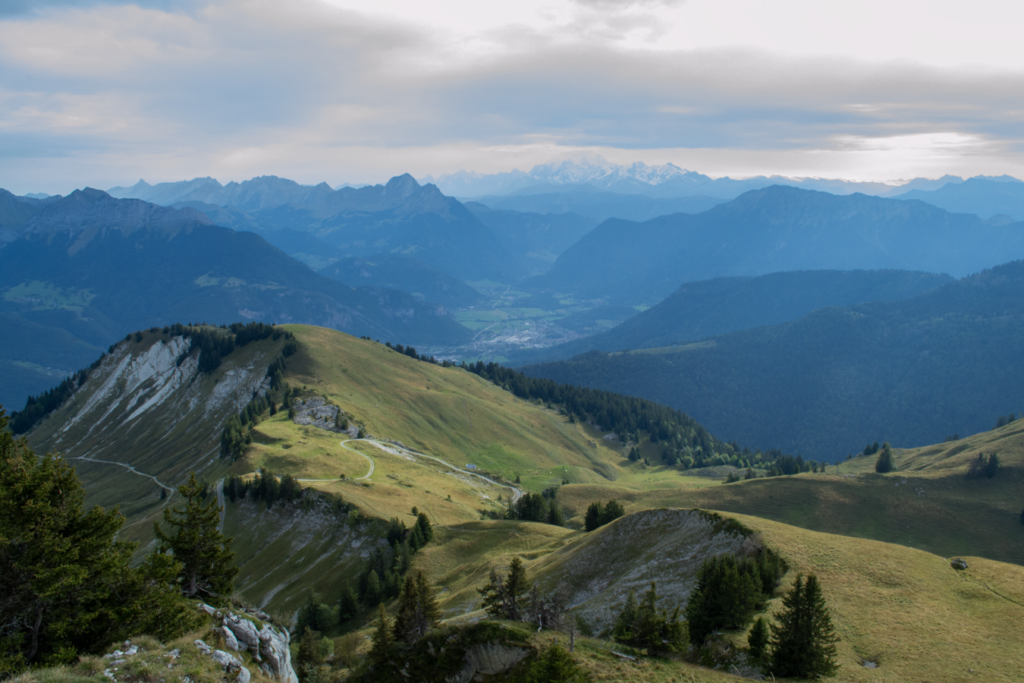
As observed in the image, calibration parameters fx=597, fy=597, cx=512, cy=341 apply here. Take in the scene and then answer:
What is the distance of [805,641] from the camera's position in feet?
119

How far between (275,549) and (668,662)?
77.8m

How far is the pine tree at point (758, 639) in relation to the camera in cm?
3824

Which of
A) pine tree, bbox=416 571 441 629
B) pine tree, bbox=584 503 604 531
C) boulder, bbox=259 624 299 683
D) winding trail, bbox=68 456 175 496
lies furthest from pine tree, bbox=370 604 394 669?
winding trail, bbox=68 456 175 496

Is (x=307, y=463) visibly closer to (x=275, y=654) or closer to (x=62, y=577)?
(x=275, y=654)

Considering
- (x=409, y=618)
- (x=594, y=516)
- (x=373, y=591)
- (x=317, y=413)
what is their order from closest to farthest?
(x=409, y=618) → (x=373, y=591) → (x=594, y=516) → (x=317, y=413)

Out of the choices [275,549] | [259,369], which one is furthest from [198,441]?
[275,549]

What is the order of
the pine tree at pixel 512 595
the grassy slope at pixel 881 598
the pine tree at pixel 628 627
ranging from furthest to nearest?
the pine tree at pixel 512 595
the pine tree at pixel 628 627
the grassy slope at pixel 881 598

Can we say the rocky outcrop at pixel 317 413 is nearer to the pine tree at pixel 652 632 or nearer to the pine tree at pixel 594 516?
the pine tree at pixel 594 516

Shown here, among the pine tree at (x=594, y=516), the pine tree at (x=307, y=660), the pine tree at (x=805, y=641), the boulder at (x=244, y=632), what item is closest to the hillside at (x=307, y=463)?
the pine tree at (x=594, y=516)

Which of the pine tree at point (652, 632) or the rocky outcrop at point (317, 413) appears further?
the rocky outcrop at point (317, 413)

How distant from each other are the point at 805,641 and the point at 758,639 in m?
3.14

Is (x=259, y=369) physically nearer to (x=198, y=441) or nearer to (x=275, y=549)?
(x=198, y=441)

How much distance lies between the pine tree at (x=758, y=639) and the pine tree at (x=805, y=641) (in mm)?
1219

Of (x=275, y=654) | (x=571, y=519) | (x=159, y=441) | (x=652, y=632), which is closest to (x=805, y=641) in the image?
(x=652, y=632)
